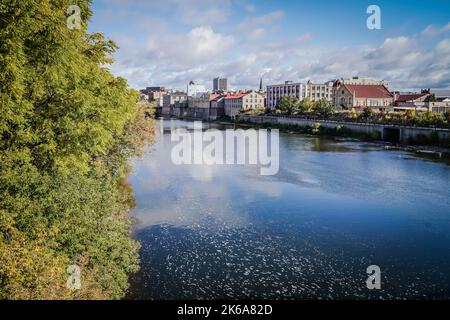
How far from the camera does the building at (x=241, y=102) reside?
483ft

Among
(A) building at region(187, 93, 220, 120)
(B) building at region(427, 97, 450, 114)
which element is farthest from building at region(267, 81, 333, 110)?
(B) building at region(427, 97, 450, 114)

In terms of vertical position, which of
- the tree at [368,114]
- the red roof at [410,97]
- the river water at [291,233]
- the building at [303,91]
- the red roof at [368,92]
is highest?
the building at [303,91]

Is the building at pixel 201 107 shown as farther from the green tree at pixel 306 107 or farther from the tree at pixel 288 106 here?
the green tree at pixel 306 107

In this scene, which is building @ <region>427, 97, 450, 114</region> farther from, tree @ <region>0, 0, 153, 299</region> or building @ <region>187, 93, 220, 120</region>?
tree @ <region>0, 0, 153, 299</region>

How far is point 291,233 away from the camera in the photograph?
78.3 ft

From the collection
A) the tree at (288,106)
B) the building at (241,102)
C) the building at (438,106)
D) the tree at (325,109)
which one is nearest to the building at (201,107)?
the building at (241,102)

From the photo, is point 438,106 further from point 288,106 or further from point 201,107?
point 201,107

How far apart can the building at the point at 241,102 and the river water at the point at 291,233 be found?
4185 inches

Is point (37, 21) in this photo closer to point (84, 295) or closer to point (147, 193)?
point (84, 295)

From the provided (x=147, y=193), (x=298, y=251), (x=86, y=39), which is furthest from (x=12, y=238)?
(x=147, y=193)

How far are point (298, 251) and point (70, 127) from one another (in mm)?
12976

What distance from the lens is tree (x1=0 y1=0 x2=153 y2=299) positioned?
444 inches

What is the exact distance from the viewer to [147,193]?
3297cm

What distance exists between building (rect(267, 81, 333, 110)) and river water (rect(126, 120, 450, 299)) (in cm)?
11045
